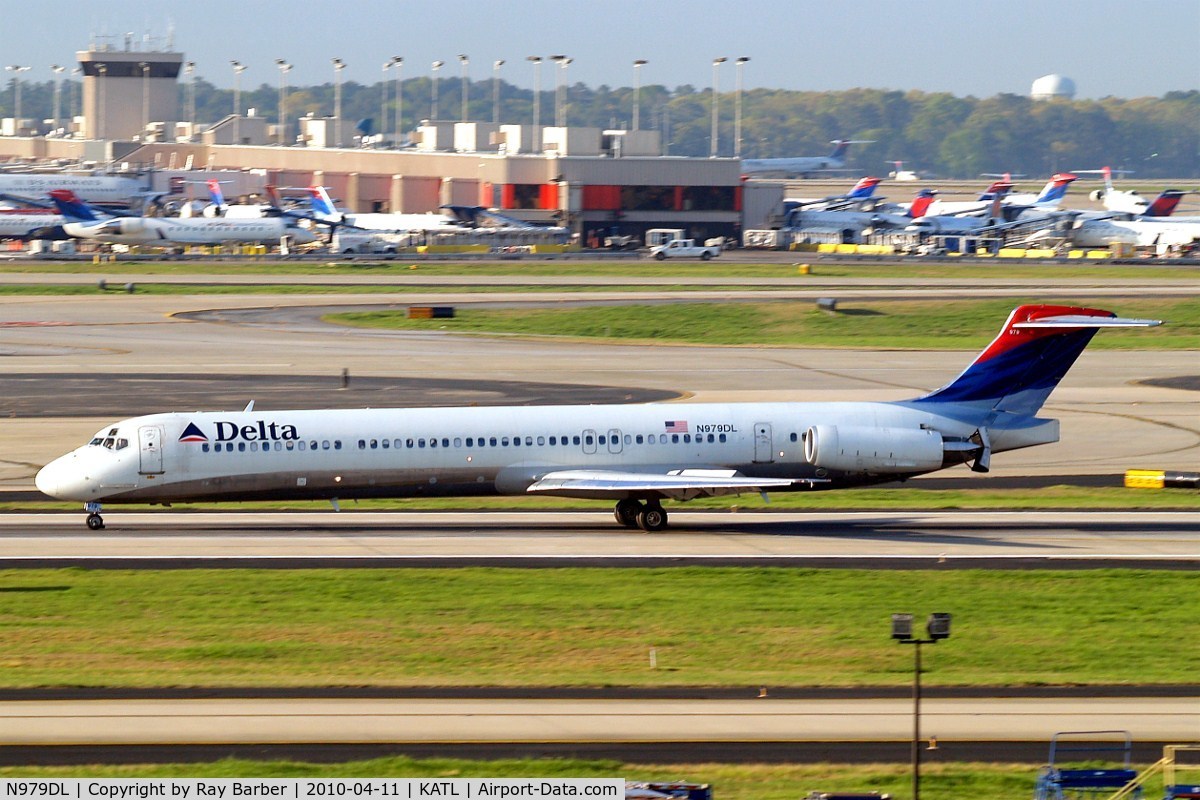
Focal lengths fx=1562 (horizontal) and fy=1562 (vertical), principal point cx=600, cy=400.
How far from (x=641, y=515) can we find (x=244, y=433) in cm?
1059

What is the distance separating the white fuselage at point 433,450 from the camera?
40.3 m

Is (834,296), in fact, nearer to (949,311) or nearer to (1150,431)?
(949,311)

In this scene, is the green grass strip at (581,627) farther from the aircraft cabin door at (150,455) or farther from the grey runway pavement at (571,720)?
the aircraft cabin door at (150,455)

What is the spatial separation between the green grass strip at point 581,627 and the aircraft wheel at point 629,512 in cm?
625

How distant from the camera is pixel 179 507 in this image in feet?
150

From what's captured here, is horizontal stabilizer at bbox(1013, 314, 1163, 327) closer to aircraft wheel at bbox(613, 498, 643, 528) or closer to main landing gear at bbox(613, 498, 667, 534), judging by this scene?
main landing gear at bbox(613, 498, 667, 534)

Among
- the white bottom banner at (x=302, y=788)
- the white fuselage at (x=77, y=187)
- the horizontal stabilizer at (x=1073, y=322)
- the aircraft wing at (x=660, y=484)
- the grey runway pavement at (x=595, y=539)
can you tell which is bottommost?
the grey runway pavement at (x=595, y=539)

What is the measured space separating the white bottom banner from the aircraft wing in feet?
62.9

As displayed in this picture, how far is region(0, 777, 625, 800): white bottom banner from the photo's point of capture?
65.4 ft

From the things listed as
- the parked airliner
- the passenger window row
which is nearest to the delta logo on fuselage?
the passenger window row

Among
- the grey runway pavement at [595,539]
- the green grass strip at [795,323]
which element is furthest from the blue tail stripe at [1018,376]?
the green grass strip at [795,323]

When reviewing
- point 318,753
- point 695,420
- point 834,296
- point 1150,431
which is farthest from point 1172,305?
point 318,753

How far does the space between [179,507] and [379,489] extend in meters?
8.27

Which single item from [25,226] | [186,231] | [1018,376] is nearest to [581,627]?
[1018,376]
